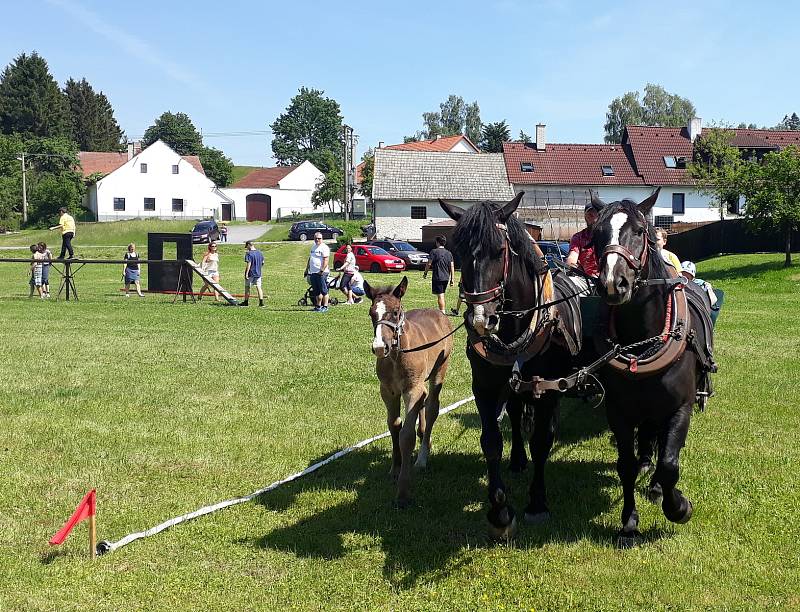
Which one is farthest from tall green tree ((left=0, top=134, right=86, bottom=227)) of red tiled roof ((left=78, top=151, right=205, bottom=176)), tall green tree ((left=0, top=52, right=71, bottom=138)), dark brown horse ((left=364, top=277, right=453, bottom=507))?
dark brown horse ((left=364, top=277, right=453, bottom=507))

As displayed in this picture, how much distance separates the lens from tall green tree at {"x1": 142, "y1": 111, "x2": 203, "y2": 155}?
130 meters

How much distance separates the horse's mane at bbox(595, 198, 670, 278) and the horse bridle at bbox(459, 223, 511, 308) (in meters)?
0.65

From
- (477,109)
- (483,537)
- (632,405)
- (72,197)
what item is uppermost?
(477,109)

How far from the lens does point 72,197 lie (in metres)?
75.1

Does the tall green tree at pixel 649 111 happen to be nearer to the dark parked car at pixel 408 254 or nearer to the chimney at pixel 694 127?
the chimney at pixel 694 127

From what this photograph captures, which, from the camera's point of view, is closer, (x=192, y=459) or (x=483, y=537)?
(x=483, y=537)

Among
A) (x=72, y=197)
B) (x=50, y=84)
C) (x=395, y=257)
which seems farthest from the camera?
(x=50, y=84)

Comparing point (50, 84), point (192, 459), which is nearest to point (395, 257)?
point (192, 459)

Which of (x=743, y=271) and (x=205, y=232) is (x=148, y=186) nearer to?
(x=205, y=232)

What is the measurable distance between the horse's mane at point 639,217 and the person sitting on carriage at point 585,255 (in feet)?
4.24

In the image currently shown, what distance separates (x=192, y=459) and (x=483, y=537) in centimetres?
348

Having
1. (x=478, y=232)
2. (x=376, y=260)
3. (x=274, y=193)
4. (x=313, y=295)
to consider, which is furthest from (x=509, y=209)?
(x=274, y=193)

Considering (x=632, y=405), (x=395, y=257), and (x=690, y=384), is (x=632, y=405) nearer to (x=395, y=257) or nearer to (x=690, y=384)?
(x=690, y=384)

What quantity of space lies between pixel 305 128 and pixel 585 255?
139 m
